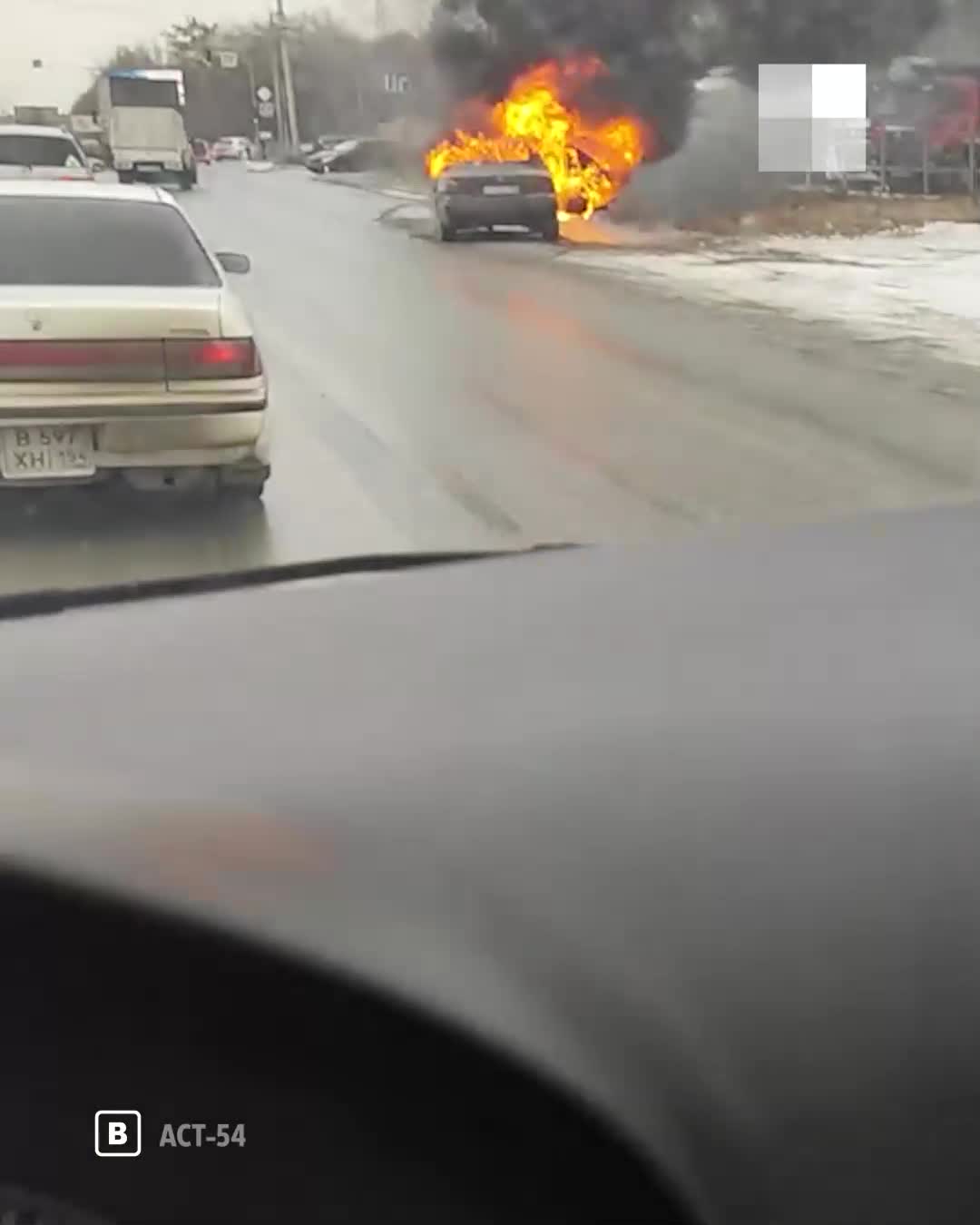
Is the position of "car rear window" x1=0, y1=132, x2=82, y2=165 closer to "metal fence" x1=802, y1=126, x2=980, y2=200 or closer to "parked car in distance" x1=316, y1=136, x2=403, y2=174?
"metal fence" x1=802, y1=126, x2=980, y2=200

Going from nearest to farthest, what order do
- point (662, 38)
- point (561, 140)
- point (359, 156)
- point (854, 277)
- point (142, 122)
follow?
point (854, 277)
point (561, 140)
point (662, 38)
point (142, 122)
point (359, 156)

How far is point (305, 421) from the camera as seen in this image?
10219mm

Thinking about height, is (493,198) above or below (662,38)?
below

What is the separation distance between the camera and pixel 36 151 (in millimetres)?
22375

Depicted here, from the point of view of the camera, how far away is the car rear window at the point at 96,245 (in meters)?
7.29

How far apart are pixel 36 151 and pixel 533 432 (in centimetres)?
1454

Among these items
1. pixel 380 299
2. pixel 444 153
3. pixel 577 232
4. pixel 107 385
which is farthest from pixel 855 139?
pixel 107 385

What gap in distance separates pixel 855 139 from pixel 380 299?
18.3 m

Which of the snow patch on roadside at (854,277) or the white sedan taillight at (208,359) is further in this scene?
the snow patch on roadside at (854,277)

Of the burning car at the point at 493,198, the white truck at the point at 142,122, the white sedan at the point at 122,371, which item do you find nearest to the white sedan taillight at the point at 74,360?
the white sedan at the point at 122,371

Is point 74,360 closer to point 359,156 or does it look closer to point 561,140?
point 561,140

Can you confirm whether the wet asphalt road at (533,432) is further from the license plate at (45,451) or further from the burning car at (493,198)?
the burning car at (493,198)

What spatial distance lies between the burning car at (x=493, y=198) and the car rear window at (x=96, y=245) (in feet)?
62.3

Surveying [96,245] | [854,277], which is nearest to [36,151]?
[854,277]
